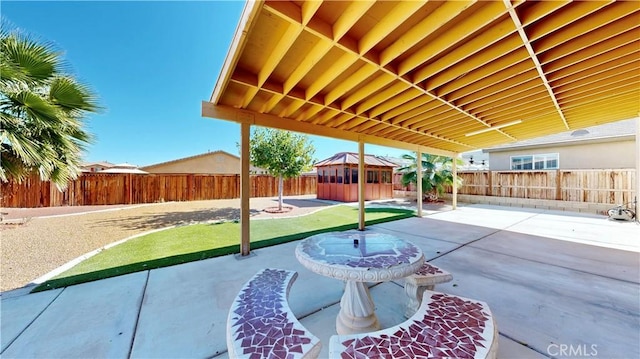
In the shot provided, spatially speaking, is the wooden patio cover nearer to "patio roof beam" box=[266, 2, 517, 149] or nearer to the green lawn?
"patio roof beam" box=[266, 2, 517, 149]

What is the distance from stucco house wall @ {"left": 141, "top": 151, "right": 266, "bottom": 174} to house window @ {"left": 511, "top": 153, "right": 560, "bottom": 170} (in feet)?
51.5

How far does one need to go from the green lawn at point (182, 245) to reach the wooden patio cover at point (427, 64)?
2614 millimetres

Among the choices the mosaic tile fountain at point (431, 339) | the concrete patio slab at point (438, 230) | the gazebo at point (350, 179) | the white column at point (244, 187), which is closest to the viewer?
the mosaic tile fountain at point (431, 339)

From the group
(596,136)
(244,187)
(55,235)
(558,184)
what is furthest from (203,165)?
(596,136)

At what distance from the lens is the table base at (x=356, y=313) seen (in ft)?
6.55

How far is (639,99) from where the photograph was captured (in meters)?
4.50

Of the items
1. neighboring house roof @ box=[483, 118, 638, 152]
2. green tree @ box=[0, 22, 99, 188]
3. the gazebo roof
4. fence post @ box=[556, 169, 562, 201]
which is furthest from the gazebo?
green tree @ box=[0, 22, 99, 188]

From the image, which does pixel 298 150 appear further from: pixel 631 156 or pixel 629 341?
pixel 631 156

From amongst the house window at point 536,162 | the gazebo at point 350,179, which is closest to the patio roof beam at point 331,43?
the gazebo at point 350,179

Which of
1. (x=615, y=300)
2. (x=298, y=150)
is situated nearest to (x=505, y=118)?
Result: (x=615, y=300)

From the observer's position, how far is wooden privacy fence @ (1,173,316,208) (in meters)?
9.48

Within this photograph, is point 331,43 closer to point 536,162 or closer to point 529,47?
point 529,47

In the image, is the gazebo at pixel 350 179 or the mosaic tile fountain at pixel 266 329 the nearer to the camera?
the mosaic tile fountain at pixel 266 329

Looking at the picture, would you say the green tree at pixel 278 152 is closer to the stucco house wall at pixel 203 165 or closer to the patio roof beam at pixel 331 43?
the patio roof beam at pixel 331 43
